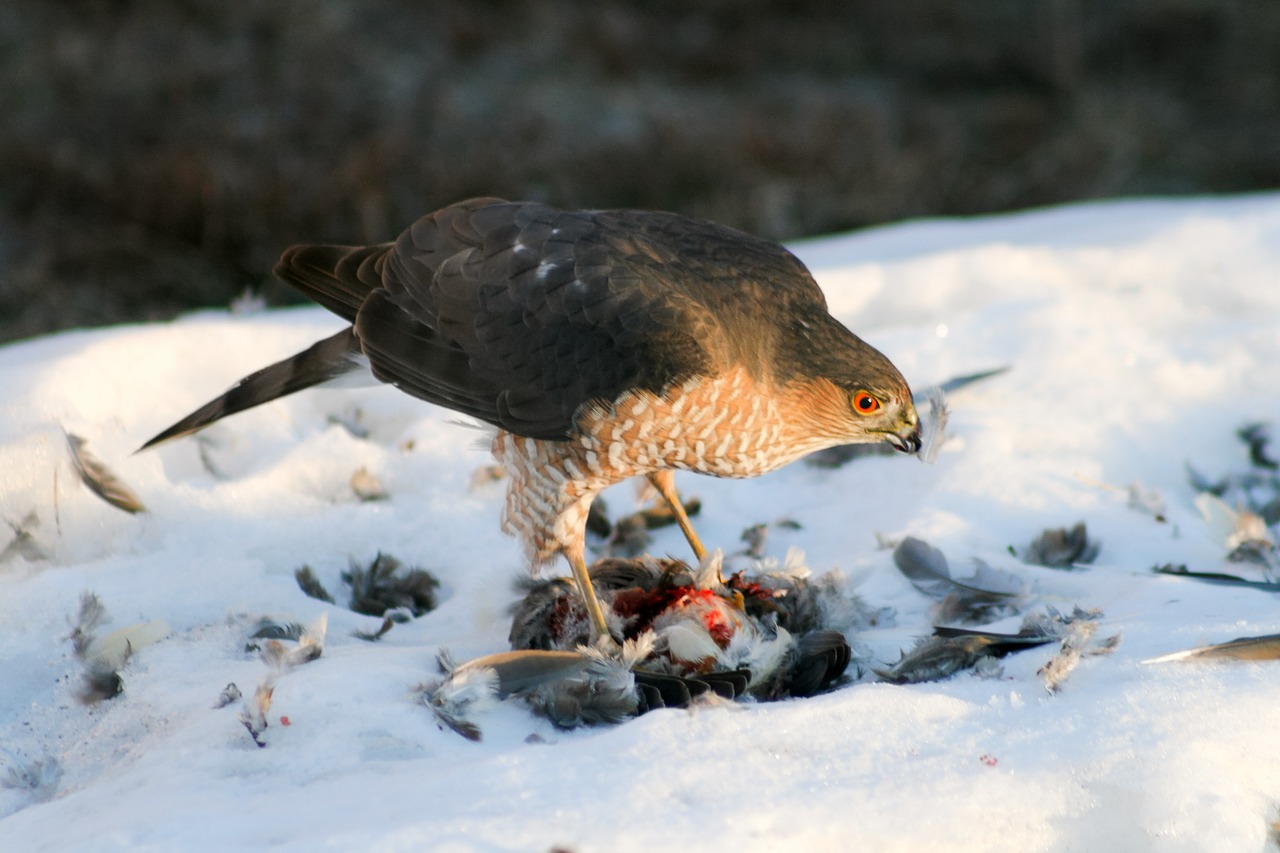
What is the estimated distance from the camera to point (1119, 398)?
3.92 metres

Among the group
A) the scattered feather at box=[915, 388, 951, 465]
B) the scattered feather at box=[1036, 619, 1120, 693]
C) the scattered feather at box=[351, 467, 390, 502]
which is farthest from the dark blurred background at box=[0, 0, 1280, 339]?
the scattered feather at box=[1036, 619, 1120, 693]

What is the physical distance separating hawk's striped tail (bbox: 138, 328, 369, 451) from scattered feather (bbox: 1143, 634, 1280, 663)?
6.19 ft

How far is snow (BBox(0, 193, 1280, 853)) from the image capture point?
6.37 feet

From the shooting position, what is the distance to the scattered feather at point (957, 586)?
2846 mm

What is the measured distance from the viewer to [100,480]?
3.09 metres

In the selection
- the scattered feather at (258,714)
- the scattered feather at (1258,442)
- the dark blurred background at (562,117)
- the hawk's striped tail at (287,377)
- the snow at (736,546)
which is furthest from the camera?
the dark blurred background at (562,117)

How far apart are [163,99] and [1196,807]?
7.25 meters

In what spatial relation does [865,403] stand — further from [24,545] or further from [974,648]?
[24,545]

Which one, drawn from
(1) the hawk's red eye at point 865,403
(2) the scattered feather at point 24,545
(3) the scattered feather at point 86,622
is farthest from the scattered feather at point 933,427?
(2) the scattered feather at point 24,545

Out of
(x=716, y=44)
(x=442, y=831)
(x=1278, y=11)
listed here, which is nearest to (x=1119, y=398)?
(x=442, y=831)

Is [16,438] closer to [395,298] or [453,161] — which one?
[395,298]

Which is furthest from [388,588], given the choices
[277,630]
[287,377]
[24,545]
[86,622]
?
[24,545]

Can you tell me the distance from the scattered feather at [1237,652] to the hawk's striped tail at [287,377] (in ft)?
6.19

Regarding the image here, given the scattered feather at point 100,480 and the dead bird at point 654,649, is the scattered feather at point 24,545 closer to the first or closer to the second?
the scattered feather at point 100,480
